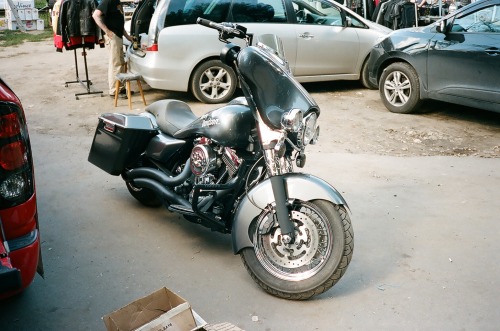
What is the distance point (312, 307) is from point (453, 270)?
45.0 inches

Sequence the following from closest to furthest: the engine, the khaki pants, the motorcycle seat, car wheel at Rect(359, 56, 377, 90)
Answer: the engine → the motorcycle seat → the khaki pants → car wheel at Rect(359, 56, 377, 90)

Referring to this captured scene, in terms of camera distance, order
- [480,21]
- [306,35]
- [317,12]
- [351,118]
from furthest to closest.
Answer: [317,12]
[306,35]
[351,118]
[480,21]

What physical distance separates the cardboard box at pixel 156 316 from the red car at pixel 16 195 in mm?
484

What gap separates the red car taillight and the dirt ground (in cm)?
453

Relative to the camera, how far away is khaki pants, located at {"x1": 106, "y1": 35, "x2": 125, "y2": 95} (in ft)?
31.7

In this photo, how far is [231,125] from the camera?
4.04 metres

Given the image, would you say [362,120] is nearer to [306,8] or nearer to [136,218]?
[306,8]

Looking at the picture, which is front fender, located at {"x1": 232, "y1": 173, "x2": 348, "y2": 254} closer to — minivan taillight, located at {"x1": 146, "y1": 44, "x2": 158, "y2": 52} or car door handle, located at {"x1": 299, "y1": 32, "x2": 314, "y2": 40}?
minivan taillight, located at {"x1": 146, "y1": 44, "x2": 158, "y2": 52}

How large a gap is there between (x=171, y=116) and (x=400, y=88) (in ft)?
16.2

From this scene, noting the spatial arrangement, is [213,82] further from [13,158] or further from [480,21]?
[13,158]

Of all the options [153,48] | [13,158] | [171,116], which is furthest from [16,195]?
[153,48]

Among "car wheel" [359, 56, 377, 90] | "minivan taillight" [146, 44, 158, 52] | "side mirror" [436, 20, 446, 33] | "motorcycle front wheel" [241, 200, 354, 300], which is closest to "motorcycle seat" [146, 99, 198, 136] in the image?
"motorcycle front wheel" [241, 200, 354, 300]

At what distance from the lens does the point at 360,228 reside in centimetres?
498

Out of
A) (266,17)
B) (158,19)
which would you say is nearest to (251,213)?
(158,19)
